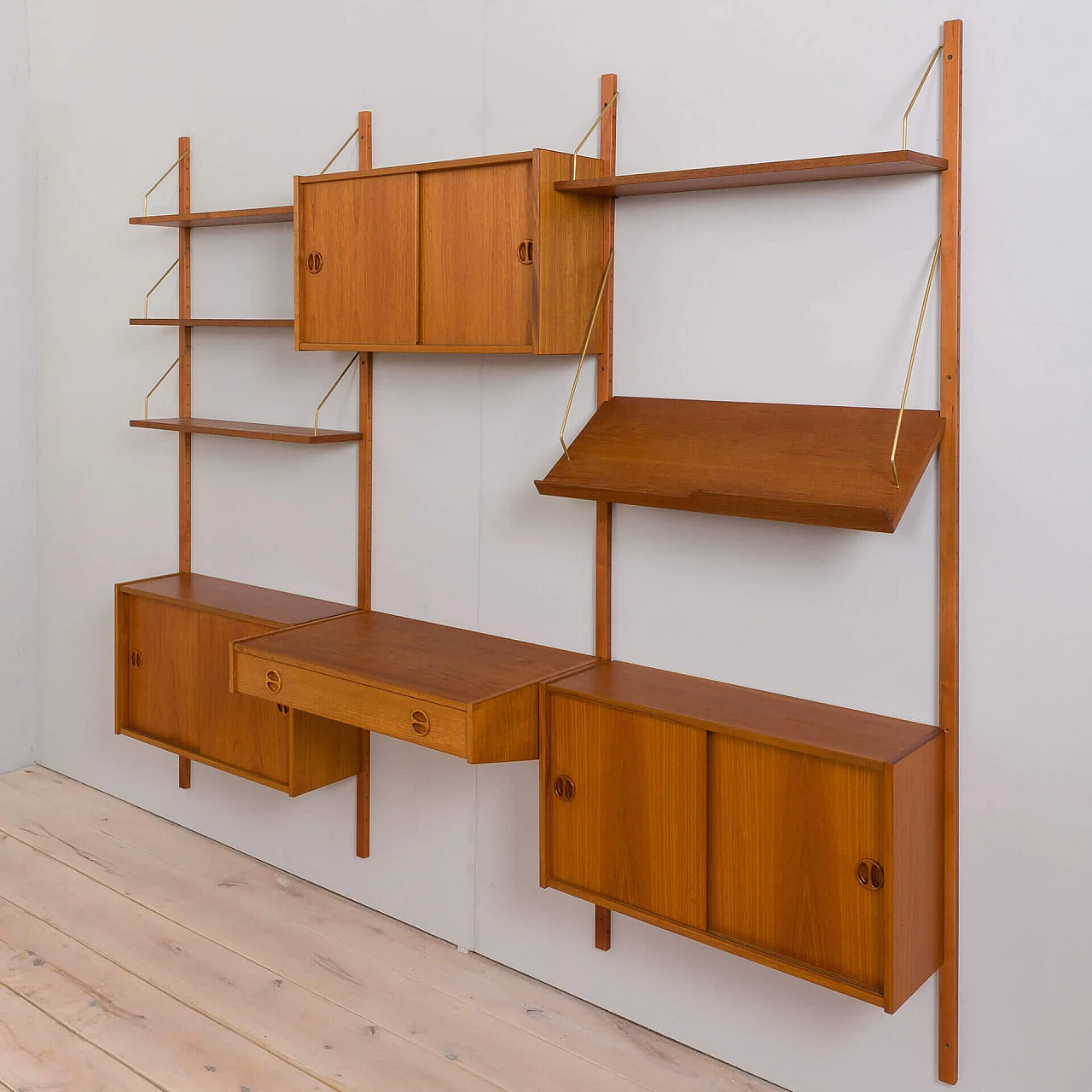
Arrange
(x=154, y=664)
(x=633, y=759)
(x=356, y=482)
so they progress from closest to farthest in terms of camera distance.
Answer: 1. (x=633, y=759)
2. (x=356, y=482)
3. (x=154, y=664)

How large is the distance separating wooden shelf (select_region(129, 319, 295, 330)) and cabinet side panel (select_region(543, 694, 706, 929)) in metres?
1.37

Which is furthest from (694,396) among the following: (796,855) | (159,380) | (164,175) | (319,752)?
(164,175)

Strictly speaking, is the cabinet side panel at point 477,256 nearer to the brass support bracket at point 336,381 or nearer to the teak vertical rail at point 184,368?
the brass support bracket at point 336,381

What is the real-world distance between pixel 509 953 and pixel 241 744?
99 cm

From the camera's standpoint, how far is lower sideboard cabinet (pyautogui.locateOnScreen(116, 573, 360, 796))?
3.24m

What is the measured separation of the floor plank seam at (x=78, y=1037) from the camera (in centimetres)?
258

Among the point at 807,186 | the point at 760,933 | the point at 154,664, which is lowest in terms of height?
the point at 760,933

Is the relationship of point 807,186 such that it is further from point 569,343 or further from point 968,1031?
point 968,1031

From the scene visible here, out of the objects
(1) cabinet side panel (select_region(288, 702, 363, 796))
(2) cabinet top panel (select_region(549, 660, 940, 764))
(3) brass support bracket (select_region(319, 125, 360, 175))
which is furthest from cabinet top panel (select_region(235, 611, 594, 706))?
(3) brass support bracket (select_region(319, 125, 360, 175))

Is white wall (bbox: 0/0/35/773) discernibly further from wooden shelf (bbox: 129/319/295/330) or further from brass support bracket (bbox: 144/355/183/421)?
wooden shelf (bbox: 129/319/295/330)

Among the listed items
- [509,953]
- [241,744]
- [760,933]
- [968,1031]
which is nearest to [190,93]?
[241,744]

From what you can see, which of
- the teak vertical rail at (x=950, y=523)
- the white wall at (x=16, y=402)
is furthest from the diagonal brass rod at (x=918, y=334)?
the white wall at (x=16, y=402)

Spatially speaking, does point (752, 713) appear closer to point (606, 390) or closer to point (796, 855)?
point (796, 855)

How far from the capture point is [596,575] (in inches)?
109
